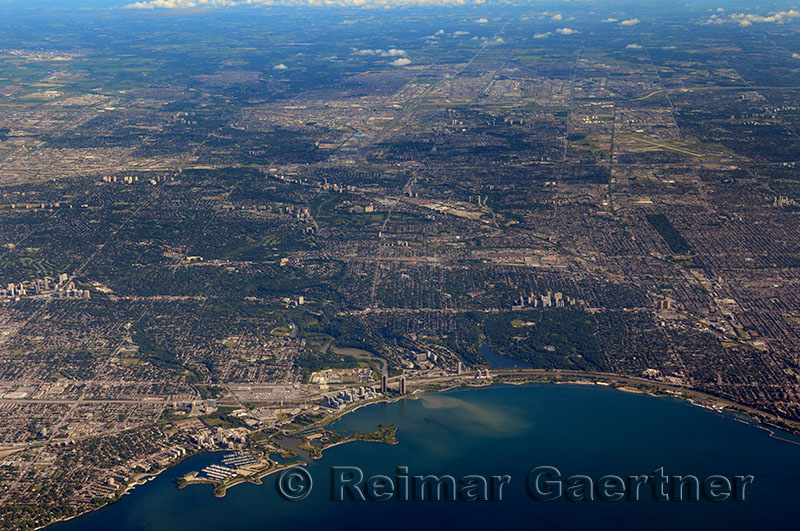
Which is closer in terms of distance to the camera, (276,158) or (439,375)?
(439,375)

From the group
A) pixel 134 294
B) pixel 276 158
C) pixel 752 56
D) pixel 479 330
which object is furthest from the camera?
pixel 752 56

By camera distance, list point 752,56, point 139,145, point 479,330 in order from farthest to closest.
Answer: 1. point 752,56
2. point 139,145
3. point 479,330

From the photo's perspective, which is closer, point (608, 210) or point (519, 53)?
point (608, 210)

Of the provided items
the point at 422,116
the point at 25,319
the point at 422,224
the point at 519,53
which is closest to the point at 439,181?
the point at 422,224

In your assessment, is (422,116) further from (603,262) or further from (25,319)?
(25,319)

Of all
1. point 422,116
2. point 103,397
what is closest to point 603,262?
point 103,397

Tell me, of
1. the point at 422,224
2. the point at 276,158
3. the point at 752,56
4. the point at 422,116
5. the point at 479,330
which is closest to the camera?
the point at 479,330

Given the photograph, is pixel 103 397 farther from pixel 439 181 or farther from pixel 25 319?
pixel 439 181

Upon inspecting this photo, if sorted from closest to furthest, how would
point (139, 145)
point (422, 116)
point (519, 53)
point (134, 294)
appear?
point (134, 294)
point (139, 145)
point (422, 116)
point (519, 53)

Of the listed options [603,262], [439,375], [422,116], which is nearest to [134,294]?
[439,375]
